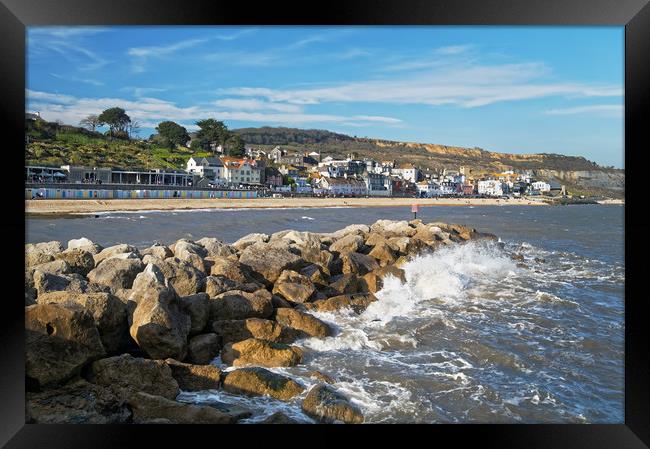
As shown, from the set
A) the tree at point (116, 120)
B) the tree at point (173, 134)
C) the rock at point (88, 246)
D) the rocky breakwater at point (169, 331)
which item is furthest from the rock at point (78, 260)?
the tree at point (173, 134)

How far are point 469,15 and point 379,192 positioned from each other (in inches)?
1153

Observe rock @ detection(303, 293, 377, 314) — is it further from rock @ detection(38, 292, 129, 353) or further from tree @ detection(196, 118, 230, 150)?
tree @ detection(196, 118, 230, 150)

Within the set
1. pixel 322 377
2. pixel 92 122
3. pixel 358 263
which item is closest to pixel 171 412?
pixel 322 377

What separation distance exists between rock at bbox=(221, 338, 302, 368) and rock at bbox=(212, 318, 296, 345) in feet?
0.58

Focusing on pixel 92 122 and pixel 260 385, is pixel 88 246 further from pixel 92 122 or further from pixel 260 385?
pixel 92 122

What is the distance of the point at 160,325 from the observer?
3.19 metres

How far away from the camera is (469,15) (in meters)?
2.75

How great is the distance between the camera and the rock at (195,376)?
120 inches

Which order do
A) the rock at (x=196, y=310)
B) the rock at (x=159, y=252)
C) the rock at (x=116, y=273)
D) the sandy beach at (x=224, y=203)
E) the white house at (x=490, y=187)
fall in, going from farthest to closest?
the white house at (x=490, y=187) → the sandy beach at (x=224, y=203) → the rock at (x=159, y=252) → the rock at (x=116, y=273) → the rock at (x=196, y=310)

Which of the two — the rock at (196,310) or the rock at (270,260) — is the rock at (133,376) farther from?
the rock at (270,260)

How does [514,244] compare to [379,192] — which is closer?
[514,244]

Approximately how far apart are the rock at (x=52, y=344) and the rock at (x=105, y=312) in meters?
0.37
